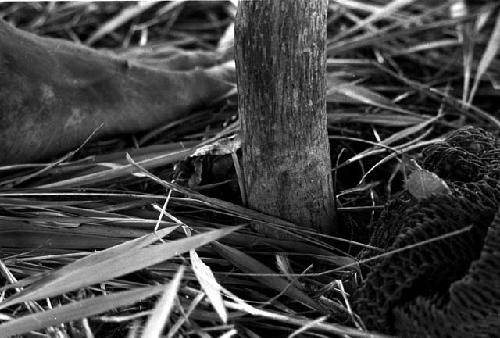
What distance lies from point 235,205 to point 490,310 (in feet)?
2.11

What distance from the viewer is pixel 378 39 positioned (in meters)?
2.45

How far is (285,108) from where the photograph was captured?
4.95 feet

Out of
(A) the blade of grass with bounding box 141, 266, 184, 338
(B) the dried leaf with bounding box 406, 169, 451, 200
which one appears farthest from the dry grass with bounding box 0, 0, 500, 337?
(B) the dried leaf with bounding box 406, 169, 451, 200

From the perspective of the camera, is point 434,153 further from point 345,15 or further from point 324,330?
point 345,15

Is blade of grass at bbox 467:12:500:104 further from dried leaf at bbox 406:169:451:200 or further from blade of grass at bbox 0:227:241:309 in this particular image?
blade of grass at bbox 0:227:241:309

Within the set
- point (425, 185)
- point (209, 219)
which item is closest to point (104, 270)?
point (209, 219)

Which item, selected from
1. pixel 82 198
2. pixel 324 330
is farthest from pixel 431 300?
pixel 82 198

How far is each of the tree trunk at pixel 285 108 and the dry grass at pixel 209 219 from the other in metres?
0.06

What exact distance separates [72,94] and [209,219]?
0.55 m

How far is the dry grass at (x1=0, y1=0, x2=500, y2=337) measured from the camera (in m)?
1.36

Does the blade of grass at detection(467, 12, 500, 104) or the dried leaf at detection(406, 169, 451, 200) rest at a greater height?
the blade of grass at detection(467, 12, 500, 104)

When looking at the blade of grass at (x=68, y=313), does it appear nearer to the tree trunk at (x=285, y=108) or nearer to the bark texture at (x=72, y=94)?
the tree trunk at (x=285, y=108)

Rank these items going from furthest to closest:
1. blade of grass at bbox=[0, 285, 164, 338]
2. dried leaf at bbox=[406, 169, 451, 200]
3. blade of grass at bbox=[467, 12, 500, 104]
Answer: blade of grass at bbox=[467, 12, 500, 104] < dried leaf at bbox=[406, 169, 451, 200] < blade of grass at bbox=[0, 285, 164, 338]

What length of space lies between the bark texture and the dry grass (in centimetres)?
6
